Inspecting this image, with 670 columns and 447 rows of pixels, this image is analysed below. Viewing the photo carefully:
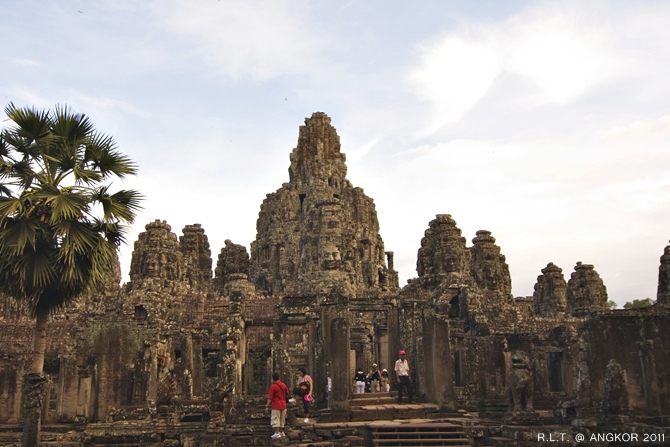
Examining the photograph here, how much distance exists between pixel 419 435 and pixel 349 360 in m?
3.58

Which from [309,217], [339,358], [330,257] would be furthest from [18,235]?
[309,217]

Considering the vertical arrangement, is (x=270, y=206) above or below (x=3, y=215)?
above

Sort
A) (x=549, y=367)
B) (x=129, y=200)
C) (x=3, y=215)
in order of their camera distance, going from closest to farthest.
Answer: (x=3, y=215) → (x=129, y=200) → (x=549, y=367)

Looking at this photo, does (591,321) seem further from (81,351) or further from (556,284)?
(556,284)

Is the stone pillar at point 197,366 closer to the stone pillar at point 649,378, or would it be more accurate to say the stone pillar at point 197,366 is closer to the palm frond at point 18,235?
the palm frond at point 18,235

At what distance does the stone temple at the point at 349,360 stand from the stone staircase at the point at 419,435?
64 mm

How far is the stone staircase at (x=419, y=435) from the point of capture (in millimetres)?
14820

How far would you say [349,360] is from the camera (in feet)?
59.9

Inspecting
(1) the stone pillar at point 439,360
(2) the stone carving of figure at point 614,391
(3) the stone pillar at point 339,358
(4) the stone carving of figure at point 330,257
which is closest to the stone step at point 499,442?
(1) the stone pillar at point 439,360

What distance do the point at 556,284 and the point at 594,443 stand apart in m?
33.0

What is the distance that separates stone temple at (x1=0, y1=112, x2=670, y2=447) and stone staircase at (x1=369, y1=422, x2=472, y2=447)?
64 mm

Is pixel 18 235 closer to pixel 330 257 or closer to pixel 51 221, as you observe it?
pixel 51 221

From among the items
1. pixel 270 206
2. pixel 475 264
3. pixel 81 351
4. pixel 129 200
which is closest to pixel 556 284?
pixel 475 264

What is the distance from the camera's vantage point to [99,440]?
59.8ft
